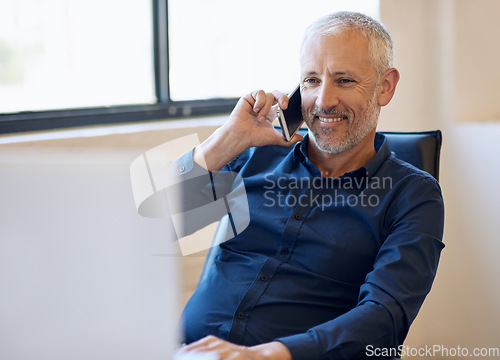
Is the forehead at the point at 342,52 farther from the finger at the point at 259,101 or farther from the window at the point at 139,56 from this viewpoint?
the window at the point at 139,56

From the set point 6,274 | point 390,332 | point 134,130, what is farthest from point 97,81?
point 6,274

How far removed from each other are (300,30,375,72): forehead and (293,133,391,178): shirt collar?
221 millimetres

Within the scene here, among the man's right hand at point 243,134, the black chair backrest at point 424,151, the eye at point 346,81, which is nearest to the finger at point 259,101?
the man's right hand at point 243,134

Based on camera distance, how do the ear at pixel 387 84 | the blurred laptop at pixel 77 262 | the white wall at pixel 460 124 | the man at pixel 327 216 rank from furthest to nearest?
the white wall at pixel 460 124 → the ear at pixel 387 84 → the man at pixel 327 216 → the blurred laptop at pixel 77 262

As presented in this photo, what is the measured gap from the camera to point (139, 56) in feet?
7.57

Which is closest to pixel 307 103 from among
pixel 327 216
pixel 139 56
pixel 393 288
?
pixel 327 216

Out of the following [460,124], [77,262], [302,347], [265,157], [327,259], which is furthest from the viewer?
[460,124]

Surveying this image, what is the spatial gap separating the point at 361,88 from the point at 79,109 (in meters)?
1.14

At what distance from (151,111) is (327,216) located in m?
1.13

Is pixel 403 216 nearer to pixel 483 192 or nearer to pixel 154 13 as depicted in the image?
pixel 483 192

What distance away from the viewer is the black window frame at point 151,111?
193 centimetres

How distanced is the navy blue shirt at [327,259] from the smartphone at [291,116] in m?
0.08

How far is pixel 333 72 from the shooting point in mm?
1461

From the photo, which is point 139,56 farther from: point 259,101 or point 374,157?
point 374,157
